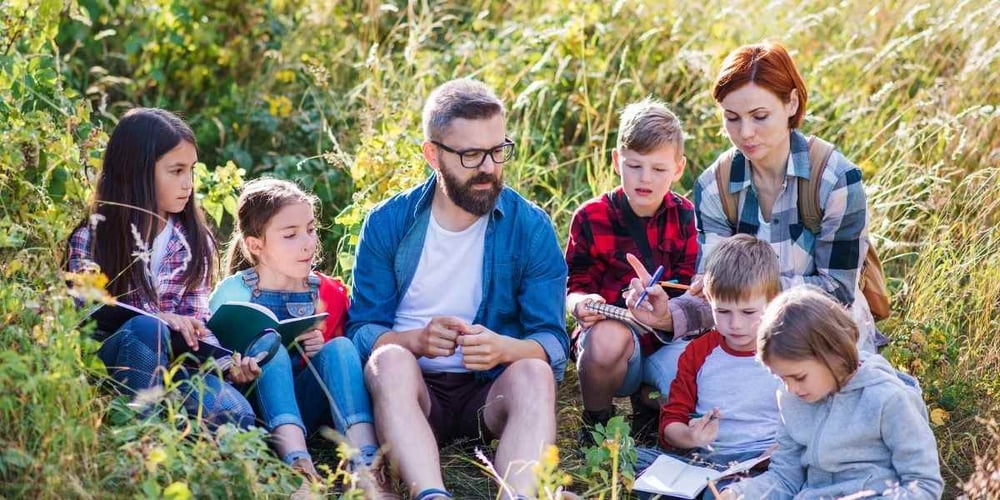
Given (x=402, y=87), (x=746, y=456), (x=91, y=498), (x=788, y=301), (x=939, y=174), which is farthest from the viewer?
(x=402, y=87)

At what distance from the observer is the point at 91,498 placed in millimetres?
3133

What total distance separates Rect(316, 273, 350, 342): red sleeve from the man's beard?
1.94 ft

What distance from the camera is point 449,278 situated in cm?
416

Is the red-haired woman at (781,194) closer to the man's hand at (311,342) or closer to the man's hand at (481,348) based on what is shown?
the man's hand at (481,348)

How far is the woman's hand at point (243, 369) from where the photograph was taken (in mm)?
3764

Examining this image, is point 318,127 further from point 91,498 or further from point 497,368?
point 91,498

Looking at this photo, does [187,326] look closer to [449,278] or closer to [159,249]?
[159,249]

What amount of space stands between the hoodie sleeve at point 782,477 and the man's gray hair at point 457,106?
129 cm

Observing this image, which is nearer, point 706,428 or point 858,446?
point 858,446

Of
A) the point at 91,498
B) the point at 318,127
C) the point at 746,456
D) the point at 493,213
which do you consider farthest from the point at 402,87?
the point at 91,498

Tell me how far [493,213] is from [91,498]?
1614 mm

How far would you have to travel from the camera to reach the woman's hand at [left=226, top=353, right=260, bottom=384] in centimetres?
376

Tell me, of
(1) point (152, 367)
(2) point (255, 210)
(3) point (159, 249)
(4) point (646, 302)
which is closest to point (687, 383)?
(4) point (646, 302)

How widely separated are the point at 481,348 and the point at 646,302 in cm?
66
